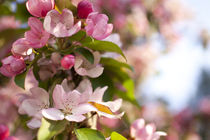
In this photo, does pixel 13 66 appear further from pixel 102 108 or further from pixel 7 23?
pixel 7 23

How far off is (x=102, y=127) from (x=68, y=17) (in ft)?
1.31

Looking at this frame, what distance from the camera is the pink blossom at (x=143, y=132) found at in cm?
72

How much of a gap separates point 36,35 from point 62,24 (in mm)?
66

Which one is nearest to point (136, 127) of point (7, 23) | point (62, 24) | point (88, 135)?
point (88, 135)

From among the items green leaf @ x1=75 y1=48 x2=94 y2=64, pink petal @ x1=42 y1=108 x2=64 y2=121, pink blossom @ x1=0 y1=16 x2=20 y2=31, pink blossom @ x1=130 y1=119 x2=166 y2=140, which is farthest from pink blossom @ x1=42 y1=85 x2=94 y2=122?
pink blossom @ x1=0 y1=16 x2=20 y2=31

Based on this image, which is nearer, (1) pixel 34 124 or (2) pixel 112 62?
(1) pixel 34 124

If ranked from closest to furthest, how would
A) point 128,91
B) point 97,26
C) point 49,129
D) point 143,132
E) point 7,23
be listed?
1. point 49,129
2. point 97,26
3. point 143,132
4. point 128,91
5. point 7,23

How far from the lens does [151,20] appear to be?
9.80 feet

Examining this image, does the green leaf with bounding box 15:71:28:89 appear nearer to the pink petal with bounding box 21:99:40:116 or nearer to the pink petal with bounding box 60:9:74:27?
the pink petal with bounding box 21:99:40:116

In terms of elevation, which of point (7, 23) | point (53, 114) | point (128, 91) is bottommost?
point (7, 23)

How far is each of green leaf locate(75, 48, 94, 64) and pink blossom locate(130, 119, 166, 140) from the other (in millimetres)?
237

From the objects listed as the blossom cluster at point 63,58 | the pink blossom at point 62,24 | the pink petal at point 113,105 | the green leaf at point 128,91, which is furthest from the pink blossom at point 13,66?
the green leaf at point 128,91

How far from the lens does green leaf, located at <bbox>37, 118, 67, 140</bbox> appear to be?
1.59 ft

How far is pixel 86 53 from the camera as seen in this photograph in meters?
0.66
